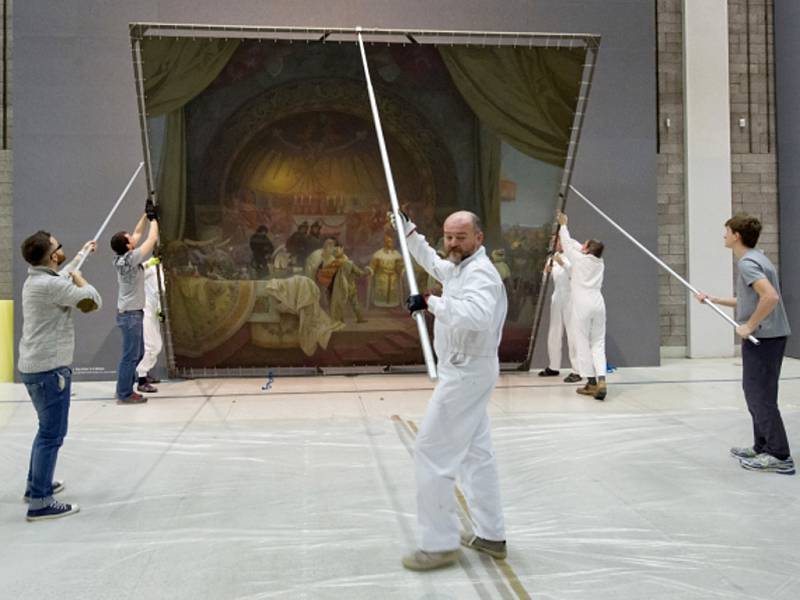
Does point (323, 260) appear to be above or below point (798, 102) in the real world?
below

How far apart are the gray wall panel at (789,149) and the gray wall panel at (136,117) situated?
8.69ft

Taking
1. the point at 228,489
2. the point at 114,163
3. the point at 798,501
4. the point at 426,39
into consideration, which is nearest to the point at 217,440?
the point at 228,489

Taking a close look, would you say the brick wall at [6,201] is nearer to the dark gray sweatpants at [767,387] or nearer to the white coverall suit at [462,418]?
the white coverall suit at [462,418]

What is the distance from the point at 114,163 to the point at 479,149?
4.71 metres

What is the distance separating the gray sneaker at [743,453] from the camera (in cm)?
489

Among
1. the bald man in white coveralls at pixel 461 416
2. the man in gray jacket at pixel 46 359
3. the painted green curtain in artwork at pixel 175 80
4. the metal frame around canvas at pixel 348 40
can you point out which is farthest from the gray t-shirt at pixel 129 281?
the bald man in white coveralls at pixel 461 416

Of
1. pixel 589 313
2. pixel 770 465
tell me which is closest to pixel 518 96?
pixel 589 313

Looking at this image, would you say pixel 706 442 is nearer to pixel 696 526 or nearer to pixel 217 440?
pixel 696 526

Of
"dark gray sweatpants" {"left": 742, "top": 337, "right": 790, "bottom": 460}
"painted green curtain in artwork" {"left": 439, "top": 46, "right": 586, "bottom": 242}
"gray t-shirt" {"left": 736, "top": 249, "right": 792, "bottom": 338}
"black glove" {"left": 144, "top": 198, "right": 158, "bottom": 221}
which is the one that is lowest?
"dark gray sweatpants" {"left": 742, "top": 337, "right": 790, "bottom": 460}

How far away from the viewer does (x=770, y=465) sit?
4672mm

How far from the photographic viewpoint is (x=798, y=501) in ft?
13.5

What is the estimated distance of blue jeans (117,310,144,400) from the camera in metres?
7.23

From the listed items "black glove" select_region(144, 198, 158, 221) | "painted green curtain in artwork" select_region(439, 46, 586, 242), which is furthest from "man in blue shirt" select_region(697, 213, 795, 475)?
"black glove" select_region(144, 198, 158, 221)

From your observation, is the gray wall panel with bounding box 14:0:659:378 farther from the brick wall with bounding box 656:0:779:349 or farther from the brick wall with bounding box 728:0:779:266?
the brick wall with bounding box 728:0:779:266
